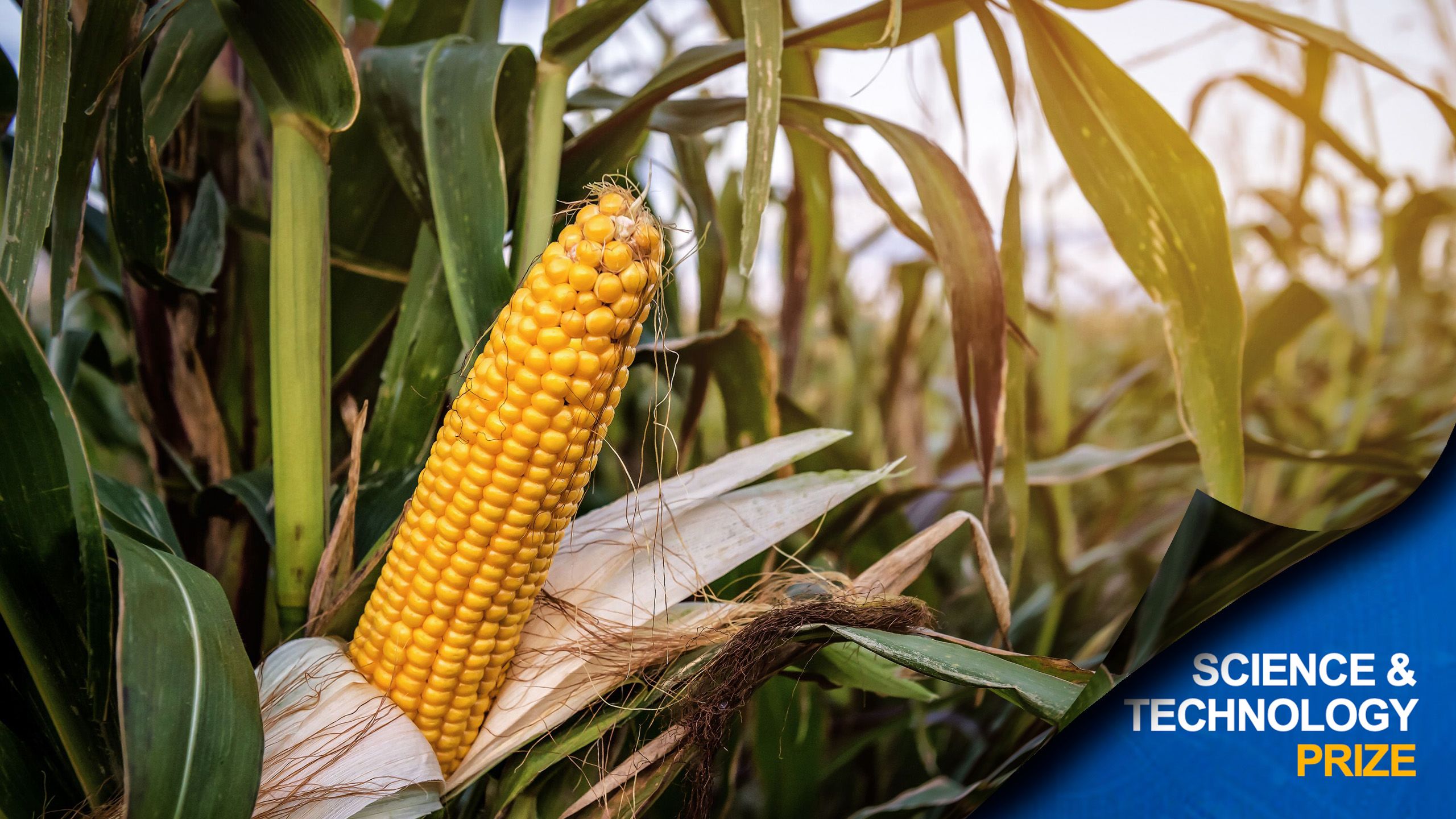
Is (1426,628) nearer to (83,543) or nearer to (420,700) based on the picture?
(420,700)

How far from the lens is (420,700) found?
381 millimetres

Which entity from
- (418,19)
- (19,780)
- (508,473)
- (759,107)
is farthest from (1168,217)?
(19,780)

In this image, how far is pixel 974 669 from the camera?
0.37 metres

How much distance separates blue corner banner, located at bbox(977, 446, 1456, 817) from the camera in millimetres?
509

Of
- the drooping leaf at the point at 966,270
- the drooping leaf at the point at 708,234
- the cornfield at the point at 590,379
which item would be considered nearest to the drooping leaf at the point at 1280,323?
the cornfield at the point at 590,379

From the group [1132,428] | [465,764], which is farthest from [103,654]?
[1132,428]

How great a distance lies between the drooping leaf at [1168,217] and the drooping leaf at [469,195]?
27cm

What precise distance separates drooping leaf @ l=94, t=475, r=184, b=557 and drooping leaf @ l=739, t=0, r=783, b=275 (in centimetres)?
32

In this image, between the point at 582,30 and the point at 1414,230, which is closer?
the point at 582,30

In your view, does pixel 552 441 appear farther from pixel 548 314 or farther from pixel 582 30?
pixel 582 30

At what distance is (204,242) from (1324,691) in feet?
2.42

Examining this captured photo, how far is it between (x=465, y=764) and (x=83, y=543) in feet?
0.64

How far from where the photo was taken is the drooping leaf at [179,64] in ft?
1.52

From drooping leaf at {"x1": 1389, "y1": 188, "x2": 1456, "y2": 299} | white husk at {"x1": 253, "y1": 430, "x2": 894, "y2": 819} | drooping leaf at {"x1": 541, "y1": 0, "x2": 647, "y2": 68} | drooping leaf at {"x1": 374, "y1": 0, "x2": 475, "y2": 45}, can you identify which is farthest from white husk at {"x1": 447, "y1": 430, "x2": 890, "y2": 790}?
drooping leaf at {"x1": 1389, "y1": 188, "x2": 1456, "y2": 299}
